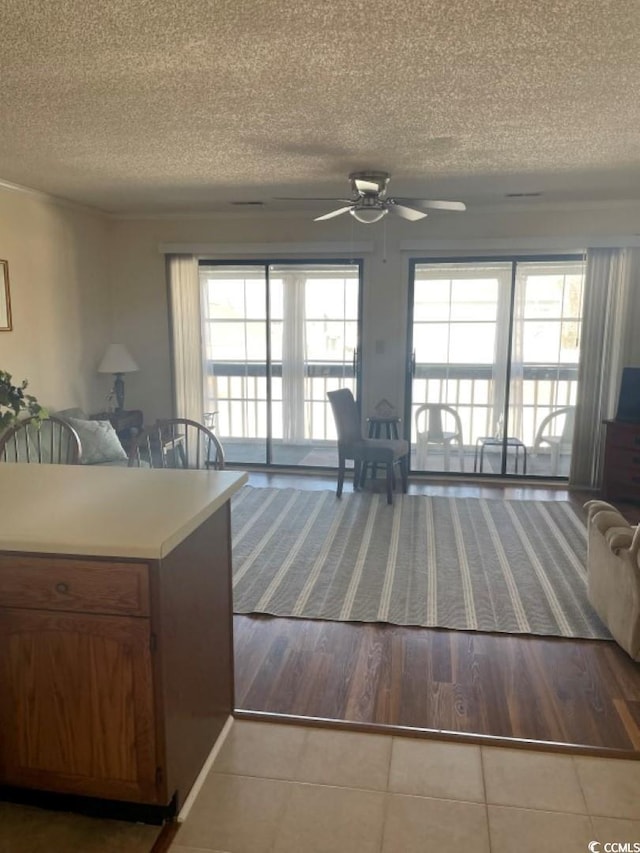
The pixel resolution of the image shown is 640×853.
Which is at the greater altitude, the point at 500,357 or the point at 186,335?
the point at 186,335

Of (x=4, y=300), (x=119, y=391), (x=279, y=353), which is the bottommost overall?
(x=119, y=391)

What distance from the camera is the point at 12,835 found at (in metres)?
1.77

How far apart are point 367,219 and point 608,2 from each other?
2264 millimetres

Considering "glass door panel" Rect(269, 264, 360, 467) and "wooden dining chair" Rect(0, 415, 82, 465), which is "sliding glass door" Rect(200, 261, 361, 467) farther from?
"wooden dining chair" Rect(0, 415, 82, 465)

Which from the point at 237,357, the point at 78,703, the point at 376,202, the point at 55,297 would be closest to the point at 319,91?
the point at 376,202

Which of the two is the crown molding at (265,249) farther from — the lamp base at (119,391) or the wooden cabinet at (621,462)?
the wooden cabinet at (621,462)

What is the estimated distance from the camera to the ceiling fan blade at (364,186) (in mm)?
3613

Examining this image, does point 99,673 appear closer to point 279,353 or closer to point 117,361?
point 117,361

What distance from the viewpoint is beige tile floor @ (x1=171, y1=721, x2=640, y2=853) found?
176 centimetres

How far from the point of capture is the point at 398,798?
1919 millimetres

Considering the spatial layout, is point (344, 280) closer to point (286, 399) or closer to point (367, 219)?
point (286, 399)

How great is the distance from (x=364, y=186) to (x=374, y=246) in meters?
2.06

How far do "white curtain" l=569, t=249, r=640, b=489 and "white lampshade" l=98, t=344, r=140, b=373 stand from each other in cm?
413

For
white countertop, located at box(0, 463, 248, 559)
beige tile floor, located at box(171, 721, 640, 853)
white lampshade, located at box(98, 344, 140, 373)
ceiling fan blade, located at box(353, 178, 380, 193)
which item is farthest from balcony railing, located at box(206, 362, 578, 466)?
beige tile floor, located at box(171, 721, 640, 853)
